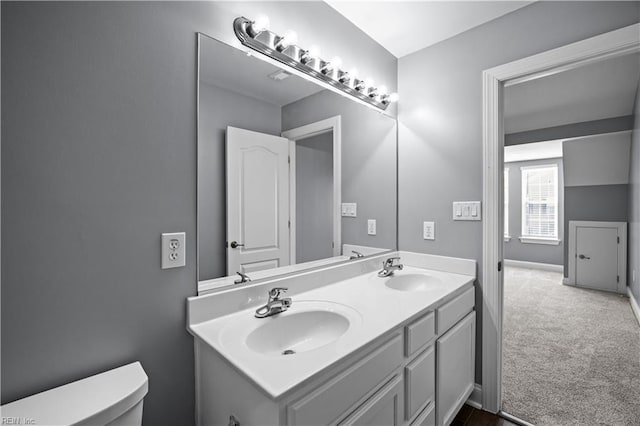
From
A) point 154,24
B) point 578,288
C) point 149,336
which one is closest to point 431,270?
point 149,336

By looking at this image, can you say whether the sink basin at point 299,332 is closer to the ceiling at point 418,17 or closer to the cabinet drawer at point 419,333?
the cabinet drawer at point 419,333

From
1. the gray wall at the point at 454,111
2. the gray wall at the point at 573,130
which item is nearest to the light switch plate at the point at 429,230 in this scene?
the gray wall at the point at 454,111

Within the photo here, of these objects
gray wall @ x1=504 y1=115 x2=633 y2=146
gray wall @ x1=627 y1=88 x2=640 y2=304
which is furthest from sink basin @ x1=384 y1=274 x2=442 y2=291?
gray wall @ x1=504 y1=115 x2=633 y2=146

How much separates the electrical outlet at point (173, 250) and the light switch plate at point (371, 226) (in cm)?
126

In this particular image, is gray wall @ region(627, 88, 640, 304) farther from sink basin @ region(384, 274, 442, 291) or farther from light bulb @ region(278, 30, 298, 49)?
light bulb @ region(278, 30, 298, 49)

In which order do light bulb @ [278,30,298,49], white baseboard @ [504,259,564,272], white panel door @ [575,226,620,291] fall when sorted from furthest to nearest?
1. white baseboard @ [504,259,564,272]
2. white panel door @ [575,226,620,291]
3. light bulb @ [278,30,298,49]

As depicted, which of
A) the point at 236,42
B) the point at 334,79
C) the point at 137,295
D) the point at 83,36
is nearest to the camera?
the point at 83,36

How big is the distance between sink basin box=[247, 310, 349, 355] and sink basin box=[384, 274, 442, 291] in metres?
0.71

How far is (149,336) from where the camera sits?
1028 millimetres

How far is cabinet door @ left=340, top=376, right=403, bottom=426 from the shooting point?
0.96 meters

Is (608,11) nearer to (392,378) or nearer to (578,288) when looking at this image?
(392,378)

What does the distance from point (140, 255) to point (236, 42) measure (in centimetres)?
95

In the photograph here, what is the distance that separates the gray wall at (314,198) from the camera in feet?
5.23

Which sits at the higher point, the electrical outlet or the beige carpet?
the electrical outlet
